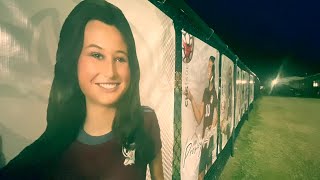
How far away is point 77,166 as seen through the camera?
161cm

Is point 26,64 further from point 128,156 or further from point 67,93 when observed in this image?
point 128,156

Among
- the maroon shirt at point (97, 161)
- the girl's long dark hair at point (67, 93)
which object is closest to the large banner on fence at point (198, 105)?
the maroon shirt at point (97, 161)

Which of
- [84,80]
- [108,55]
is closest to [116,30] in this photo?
[108,55]

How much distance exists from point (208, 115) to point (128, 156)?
2.56 metres

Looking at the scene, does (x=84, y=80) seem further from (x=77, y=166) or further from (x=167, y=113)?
(x=167, y=113)

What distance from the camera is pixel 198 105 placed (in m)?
3.79

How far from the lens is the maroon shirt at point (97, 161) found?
5.06ft

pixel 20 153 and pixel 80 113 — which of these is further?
pixel 80 113

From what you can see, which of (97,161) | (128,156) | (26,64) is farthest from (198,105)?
(26,64)

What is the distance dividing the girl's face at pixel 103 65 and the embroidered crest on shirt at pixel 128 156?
0.39 metres

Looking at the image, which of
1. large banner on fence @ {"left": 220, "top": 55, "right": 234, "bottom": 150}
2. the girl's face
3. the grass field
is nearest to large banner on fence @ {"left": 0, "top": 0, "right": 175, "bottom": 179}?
the girl's face

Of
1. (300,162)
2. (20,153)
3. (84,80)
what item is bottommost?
(300,162)

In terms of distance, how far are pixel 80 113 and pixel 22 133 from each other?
0.43 metres

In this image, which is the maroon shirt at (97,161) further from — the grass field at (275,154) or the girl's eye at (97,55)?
the grass field at (275,154)
